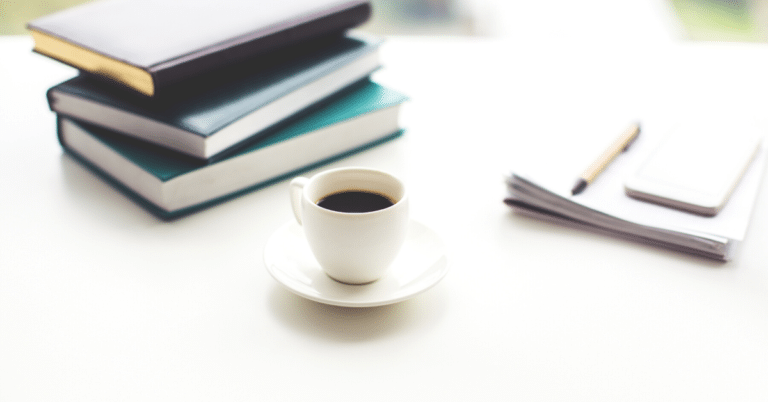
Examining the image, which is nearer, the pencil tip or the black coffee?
the black coffee

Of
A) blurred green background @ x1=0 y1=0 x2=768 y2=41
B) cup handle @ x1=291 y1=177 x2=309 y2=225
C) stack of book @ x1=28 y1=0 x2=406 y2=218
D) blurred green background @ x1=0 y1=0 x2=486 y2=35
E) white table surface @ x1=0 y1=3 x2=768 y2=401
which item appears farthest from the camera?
blurred green background @ x1=0 y1=0 x2=486 y2=35

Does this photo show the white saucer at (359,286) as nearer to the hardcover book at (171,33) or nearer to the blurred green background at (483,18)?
the hardcover book at (171,33)

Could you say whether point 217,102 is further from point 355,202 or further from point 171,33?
point 355,202

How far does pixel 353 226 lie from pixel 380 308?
0.10 meters

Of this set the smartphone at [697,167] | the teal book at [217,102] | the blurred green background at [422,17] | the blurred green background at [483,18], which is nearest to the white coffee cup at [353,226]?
the teal book at [217,102]

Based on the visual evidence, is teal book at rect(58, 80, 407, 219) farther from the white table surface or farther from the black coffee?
the black coffee

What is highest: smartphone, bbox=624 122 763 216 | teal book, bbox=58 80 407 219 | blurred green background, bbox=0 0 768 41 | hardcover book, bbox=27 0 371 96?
blurred green background, bbox=0 0 768 41

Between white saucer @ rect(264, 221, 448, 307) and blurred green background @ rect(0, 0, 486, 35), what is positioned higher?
blurred green background @ rect(0, 0, 486, 35)

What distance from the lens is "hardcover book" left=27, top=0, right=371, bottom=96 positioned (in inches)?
28.2

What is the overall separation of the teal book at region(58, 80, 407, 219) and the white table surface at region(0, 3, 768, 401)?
0.02 m

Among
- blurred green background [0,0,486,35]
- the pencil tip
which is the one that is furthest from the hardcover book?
blurred green background [0,0,486,35]

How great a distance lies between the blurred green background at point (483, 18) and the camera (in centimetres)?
318

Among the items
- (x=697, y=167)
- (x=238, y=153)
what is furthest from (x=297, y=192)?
(x=697, y=167)

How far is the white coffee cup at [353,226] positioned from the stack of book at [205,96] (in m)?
0.17
